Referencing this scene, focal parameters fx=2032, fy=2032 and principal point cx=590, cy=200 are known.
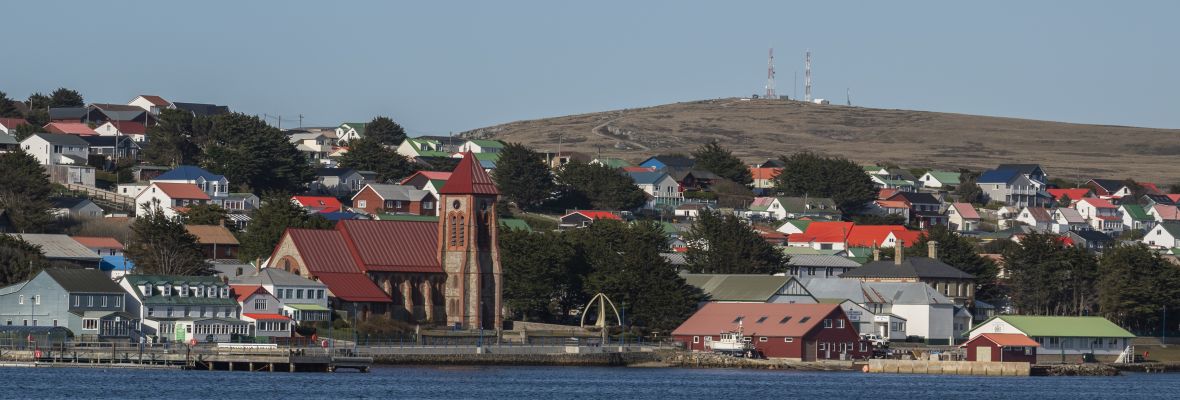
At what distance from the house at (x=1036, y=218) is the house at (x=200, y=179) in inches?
2783

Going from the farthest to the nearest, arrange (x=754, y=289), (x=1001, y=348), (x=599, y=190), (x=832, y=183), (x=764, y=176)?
1. (x=764, y=176)
2. (x=832, y=183)
3. (x=599, y=190)
4. (x=754, y=289)
5. (x=1001, y=348)

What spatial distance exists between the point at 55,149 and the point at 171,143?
9.62 meters

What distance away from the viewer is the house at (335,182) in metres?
158

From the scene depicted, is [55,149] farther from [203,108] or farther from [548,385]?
[548,385]

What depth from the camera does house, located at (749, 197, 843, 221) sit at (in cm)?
16788

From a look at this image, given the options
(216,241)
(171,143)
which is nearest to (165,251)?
(216,241)

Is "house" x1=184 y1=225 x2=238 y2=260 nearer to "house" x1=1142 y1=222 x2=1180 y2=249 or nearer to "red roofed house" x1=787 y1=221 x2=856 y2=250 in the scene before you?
"red roofed house" x1=787 y1=221 x2=856 y2=250

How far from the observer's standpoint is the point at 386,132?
7584 inches

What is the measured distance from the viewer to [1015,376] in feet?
327

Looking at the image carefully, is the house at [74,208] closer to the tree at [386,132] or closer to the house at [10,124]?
the house at [10,124]

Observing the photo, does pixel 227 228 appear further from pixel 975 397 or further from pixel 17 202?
pixel 975 397

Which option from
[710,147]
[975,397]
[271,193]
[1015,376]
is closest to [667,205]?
[710,147]

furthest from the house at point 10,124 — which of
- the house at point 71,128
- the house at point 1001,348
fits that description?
the house at point 1001,348

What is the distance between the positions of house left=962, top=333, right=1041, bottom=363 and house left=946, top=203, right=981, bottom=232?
68034mm
